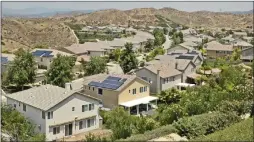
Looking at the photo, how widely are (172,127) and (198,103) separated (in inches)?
193

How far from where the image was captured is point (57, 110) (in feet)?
55.0

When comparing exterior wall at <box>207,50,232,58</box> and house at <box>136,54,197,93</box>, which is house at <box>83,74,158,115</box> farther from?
exterior wall at <box>207,50,232,58</box>

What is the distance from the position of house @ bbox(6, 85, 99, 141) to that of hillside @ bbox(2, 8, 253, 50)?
35788 mm

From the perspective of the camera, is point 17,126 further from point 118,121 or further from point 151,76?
point 151,76

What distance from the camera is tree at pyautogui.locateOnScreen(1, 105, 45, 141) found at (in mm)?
13711

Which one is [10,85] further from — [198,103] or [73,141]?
[198,103]

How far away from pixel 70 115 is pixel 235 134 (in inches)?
311

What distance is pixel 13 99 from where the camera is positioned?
59.1 ft

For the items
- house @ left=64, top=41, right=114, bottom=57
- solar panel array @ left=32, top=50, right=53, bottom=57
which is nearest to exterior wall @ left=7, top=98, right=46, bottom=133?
solar panel array @ left=32, top=50, right=53, bottom=57

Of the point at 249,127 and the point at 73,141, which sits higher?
the point at 249,127

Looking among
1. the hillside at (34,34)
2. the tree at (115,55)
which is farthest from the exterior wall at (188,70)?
the hillside at (34,34)

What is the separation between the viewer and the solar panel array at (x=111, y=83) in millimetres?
22766

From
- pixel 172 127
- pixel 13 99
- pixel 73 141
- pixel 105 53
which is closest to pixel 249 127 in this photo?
pixel 172 127

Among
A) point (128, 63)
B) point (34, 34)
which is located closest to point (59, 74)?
point (128, 63)
